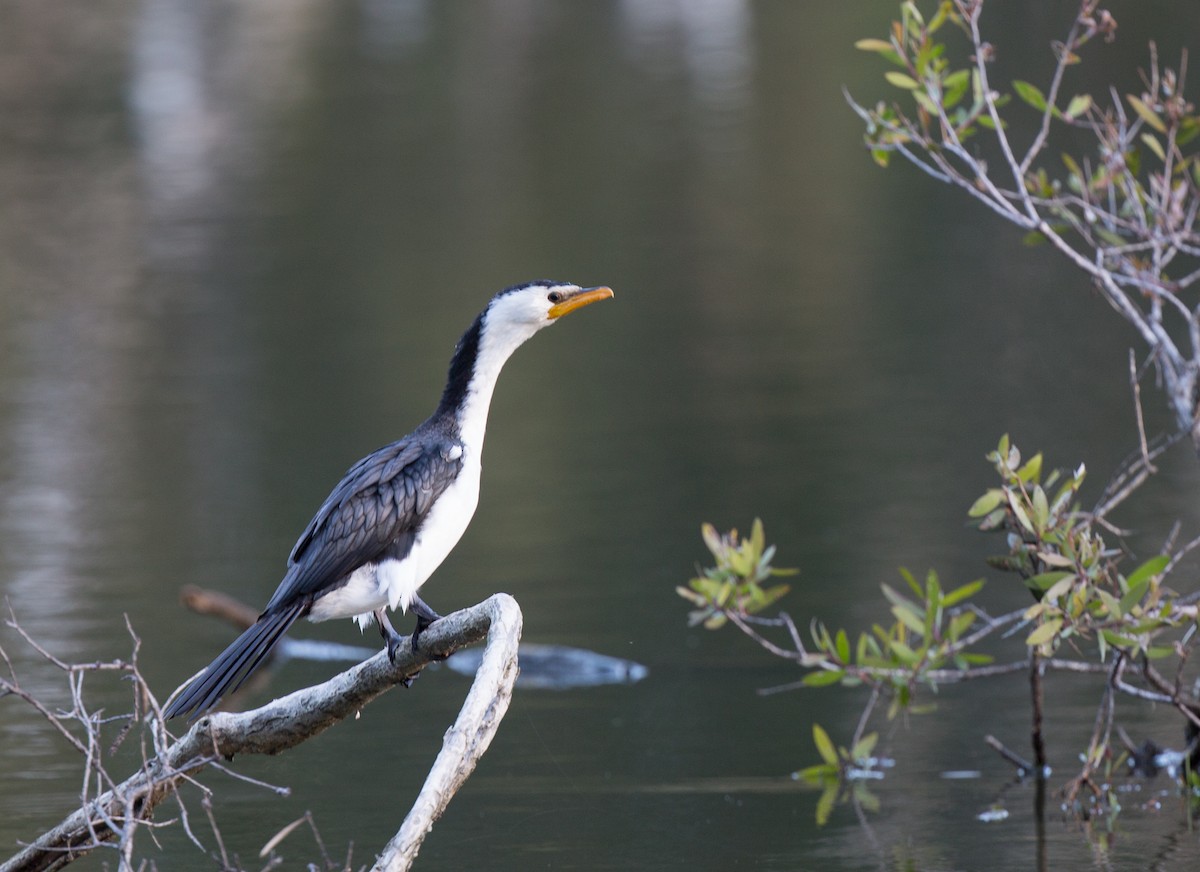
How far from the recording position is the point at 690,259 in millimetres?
15562

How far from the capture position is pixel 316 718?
13.3 feet

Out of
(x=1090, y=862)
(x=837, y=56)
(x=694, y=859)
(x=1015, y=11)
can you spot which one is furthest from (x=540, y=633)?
(x=1015, y=11)

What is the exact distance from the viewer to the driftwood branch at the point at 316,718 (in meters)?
3.54

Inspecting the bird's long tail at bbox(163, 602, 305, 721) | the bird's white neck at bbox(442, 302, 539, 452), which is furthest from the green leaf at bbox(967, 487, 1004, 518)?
the bird's long tail at bbox(163, 602, 305, 721)

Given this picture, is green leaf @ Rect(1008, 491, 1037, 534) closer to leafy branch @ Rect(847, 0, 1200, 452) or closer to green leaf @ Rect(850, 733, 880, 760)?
leafy branch @ Rect(847, 0, 1200, 452)

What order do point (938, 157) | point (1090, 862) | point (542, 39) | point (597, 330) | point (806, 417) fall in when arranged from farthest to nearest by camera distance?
point (542, 39) → point (597, 330) → point (806, 417) → point (938, 157) → point (1090, 862)

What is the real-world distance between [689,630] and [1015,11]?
20.9 meters

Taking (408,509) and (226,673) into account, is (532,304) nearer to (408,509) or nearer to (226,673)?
(408,509)

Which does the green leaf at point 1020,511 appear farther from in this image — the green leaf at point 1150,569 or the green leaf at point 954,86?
the green leaf at point 954,86

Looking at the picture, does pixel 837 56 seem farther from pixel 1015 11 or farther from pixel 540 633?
pixel 540 633

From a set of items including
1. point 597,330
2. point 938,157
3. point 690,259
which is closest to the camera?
point 938,157

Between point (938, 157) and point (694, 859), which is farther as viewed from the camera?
point (938, 157)

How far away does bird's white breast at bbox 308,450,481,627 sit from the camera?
4199 millimetres

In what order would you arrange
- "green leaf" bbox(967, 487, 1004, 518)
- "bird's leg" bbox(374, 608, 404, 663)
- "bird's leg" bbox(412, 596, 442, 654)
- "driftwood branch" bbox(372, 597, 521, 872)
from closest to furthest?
"driftwood branch" bbox(372, 597, 521, 872) < "bird's leg" bbox(374, 608, 404, 663) < "bird's leg" bbox(412, 596, 442, 654) < "green leaf" bbox(967, 487, 1004, 518)
